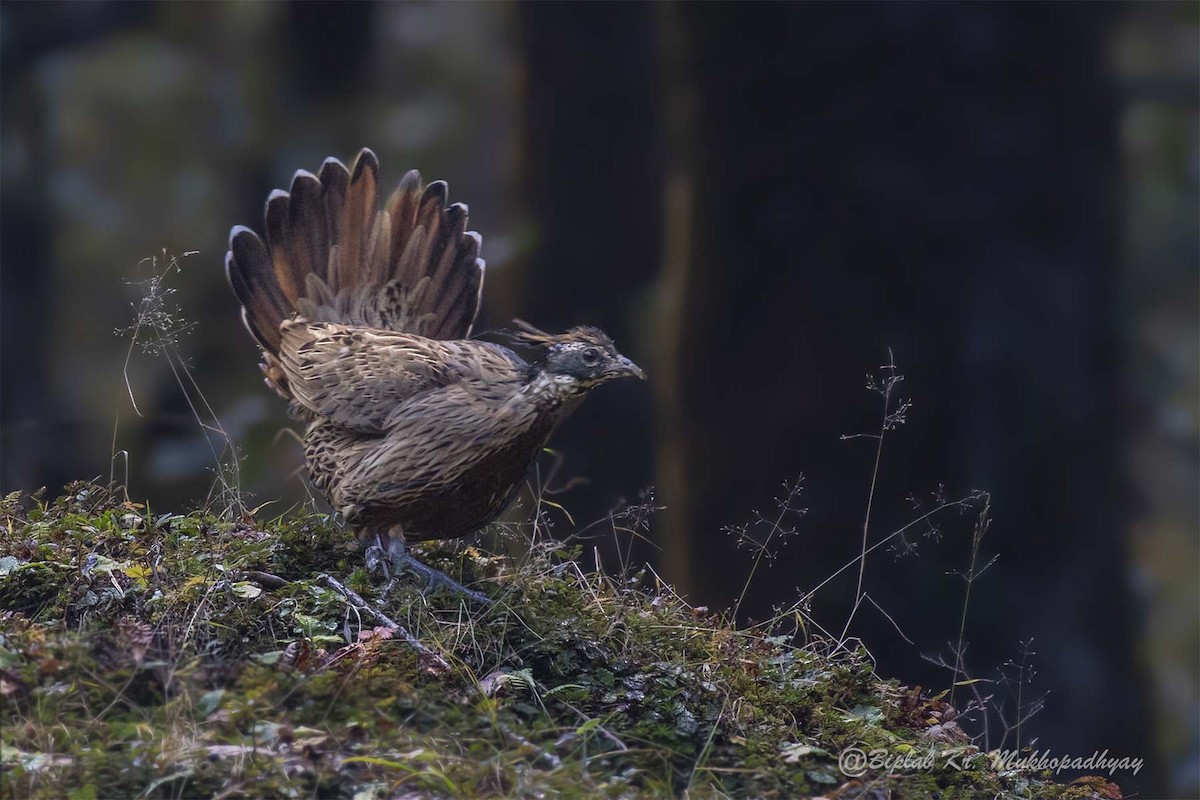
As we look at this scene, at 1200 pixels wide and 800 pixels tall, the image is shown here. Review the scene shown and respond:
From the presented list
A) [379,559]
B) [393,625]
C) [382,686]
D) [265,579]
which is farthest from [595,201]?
[382,686]

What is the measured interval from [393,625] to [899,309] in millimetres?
4025

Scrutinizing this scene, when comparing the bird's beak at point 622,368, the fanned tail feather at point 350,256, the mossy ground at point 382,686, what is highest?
the fanned tail feather at point 350,256

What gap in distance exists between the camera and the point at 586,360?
4.57 meters

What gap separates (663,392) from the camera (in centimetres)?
780

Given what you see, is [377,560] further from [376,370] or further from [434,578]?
[376,370]

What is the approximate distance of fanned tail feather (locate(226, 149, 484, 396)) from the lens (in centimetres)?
548

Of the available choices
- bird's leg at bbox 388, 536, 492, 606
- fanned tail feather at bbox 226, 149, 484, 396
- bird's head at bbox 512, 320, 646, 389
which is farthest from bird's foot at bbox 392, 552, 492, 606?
fanned tail feather at bbox 226, 149, 484, 396

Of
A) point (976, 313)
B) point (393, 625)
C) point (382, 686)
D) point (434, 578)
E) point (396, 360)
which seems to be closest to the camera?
point (382, 686)

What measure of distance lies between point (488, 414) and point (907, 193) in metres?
3.48

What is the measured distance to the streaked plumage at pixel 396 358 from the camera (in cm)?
462

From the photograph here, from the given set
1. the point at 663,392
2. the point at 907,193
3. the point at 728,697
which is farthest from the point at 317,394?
the point at 907,193

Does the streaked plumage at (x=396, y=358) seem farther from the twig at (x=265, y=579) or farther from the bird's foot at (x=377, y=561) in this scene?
the twig at (x=265, y=579)

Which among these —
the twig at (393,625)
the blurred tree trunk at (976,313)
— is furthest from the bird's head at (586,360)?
the blurred tree trunk at (976,313)

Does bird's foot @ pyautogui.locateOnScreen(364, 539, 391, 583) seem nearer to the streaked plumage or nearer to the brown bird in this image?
the brown bird
